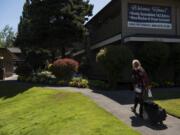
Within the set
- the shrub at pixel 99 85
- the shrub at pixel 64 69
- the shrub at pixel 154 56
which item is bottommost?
the shrub at pixel 99 85

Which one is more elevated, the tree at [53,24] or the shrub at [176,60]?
the tree at [53,24]

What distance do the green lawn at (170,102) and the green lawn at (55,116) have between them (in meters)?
2.27

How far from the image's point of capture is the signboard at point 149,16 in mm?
19250

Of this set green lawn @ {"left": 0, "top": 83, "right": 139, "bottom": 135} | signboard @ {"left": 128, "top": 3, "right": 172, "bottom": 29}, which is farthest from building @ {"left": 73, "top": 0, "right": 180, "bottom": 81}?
green lawn @ {"left": 0, "top": 83, "right": 139, "bottom": 135}

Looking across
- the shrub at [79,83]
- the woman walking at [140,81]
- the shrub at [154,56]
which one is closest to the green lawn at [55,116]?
the woman walking at [140,81]

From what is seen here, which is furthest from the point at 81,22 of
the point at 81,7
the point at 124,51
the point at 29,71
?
the point at 124,51

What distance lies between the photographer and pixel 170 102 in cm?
1196

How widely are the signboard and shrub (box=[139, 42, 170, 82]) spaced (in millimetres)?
2287

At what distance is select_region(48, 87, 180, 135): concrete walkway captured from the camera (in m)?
8.11

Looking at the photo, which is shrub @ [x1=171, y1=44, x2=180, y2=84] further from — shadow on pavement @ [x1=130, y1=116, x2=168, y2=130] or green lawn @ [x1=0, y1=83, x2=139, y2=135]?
shadow on pavement @ [x1=130, y1=116, x2=168, y2=130]

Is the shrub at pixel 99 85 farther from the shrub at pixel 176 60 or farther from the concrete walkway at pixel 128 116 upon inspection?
the shrub at pixel 176 60

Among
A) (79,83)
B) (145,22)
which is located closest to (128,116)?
(79,83)

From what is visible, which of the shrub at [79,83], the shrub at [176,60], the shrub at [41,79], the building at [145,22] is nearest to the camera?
the shrub at [79,83]

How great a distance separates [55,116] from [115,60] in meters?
6.27
